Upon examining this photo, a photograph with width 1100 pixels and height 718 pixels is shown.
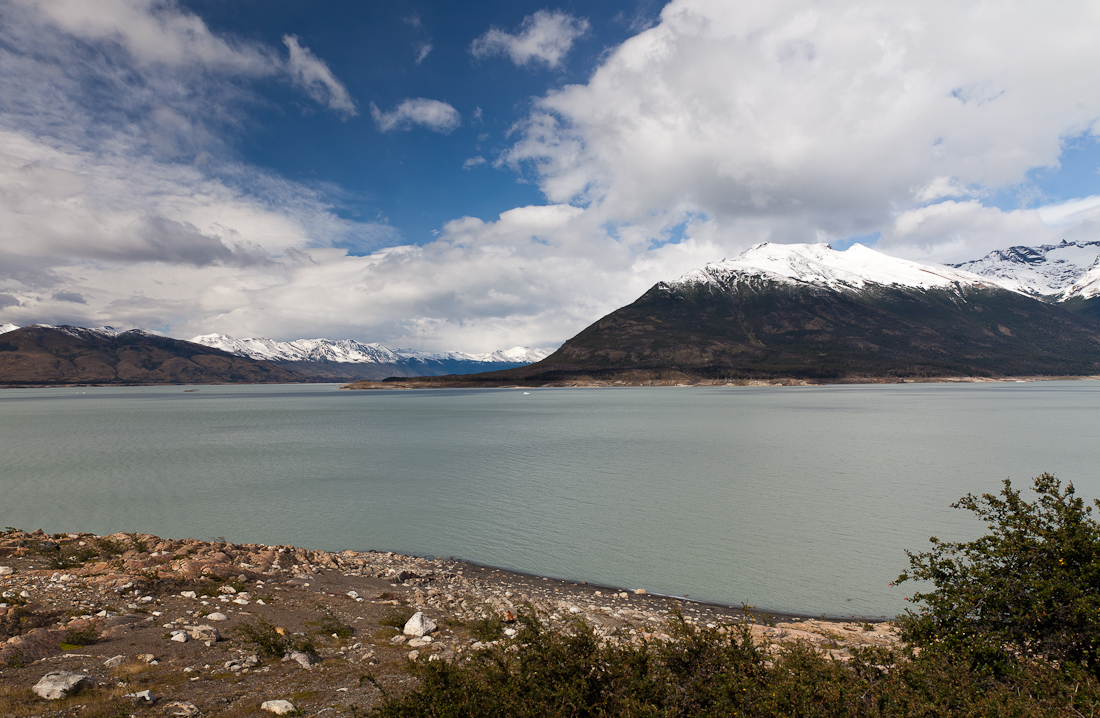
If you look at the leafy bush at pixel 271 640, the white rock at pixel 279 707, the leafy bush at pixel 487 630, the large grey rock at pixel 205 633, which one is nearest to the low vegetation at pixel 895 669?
the white rock at pixel 279 707

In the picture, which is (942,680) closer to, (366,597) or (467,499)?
(366,597)

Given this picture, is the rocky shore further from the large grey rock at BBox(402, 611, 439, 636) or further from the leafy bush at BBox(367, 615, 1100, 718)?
the leafy bush at BBox(367, 615, 1100, 718)

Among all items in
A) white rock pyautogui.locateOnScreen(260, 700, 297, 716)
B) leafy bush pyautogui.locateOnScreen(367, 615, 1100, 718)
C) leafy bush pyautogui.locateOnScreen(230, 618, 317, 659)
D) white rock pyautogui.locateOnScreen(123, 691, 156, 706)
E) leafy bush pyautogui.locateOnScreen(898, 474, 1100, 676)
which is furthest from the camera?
leafy bush pyautogui.locateOnScreen(230, 618, 317, 659)

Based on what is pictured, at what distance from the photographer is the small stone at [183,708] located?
362 inches

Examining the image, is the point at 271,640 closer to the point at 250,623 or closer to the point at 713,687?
the point at 250,623

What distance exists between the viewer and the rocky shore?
9938 millimetres

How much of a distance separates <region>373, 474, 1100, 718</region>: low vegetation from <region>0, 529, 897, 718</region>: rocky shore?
1633 mm

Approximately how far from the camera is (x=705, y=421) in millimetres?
88500

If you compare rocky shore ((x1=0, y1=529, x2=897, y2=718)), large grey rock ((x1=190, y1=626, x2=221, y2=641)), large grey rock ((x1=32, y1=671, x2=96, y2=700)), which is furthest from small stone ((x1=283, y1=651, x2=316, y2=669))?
large grey rock ((x1=32, y1=671, x2=96, y2=700))

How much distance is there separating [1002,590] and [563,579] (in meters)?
16.1

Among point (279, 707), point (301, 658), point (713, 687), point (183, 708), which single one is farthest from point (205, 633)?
point (713, 687)

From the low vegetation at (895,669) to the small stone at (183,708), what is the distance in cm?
367

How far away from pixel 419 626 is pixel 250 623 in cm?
461

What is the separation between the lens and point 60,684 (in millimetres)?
9211
